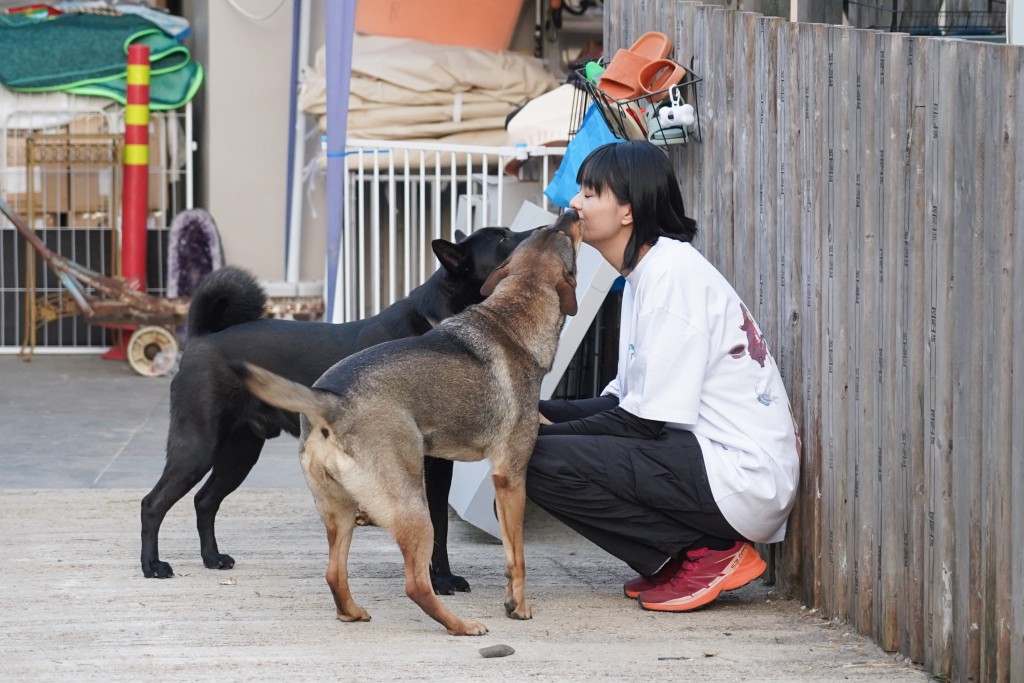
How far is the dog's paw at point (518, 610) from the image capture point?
3.98 m

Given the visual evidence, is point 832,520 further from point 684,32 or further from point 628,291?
point 684,32

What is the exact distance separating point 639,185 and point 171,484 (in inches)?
74.0

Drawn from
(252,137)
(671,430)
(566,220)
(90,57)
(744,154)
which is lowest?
(671,430)

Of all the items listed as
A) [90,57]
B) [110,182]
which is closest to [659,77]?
[90,57]

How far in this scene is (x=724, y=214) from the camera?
15.4 ft

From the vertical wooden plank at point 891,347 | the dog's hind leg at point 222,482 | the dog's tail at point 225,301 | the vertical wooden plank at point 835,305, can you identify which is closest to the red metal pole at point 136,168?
the dog's hind leg at point 222,482

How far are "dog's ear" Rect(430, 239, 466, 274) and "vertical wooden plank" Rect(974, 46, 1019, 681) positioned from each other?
187cm

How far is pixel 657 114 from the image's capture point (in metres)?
4.83

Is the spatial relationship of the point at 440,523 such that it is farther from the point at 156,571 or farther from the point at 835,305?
the point at 835,305

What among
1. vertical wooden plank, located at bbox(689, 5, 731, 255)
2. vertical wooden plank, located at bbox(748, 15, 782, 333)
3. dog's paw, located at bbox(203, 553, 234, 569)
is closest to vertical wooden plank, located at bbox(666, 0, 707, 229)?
vertical wooden plank, located at bbox(689, 5, 731, 255)

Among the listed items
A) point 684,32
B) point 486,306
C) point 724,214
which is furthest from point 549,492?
point 684,32

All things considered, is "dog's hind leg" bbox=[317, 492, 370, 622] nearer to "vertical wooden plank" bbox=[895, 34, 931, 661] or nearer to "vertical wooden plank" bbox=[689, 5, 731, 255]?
"vertical wooden plank" bbox=[895, 34, 931, 661]

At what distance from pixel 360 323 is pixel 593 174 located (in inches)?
40.9

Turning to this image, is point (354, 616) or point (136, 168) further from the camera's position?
point (136, 168)
